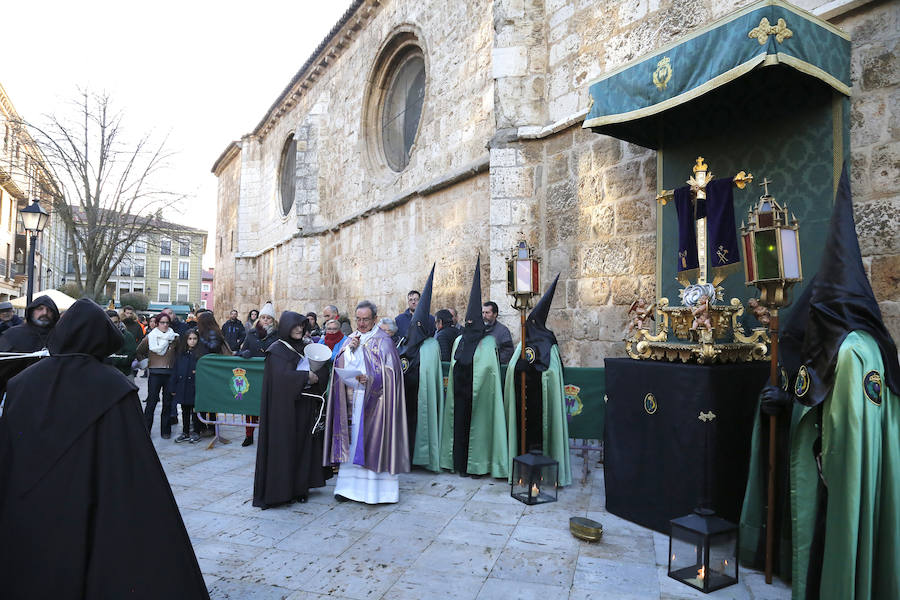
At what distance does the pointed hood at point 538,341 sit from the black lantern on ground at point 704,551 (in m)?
2.45

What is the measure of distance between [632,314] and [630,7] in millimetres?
4445

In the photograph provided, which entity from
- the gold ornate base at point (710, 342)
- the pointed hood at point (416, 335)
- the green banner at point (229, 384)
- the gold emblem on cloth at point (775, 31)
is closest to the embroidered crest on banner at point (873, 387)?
the gold ornate base at point (710, 342)

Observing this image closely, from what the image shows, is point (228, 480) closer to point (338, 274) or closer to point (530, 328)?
point (530, 328)

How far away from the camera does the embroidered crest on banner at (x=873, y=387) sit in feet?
9.58

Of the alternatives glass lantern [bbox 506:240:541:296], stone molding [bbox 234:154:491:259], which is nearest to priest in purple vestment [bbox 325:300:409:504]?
glass lantern [bbox 506:240:541:296]

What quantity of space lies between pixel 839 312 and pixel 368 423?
3.87 meters

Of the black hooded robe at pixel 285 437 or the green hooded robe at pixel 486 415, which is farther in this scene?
the green hooded robe at pixel 486 415

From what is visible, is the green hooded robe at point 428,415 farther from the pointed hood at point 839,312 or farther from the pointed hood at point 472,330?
the pointed hood at point 839,312

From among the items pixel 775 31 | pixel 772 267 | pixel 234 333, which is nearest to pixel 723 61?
pixel 775 31

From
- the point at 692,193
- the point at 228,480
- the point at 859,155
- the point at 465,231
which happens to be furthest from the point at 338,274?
the point at 859,155

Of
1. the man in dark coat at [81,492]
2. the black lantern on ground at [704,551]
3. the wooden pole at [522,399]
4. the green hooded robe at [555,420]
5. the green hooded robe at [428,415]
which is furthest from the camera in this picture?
the green hooded robe at [428,415]

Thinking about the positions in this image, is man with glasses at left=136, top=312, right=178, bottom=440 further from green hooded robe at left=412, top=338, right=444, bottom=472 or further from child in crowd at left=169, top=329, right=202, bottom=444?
green hooded robe at left=412, top=338, right=444, bottom=472

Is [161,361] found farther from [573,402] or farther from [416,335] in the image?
[573,402]

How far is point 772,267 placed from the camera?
3.71 metres
